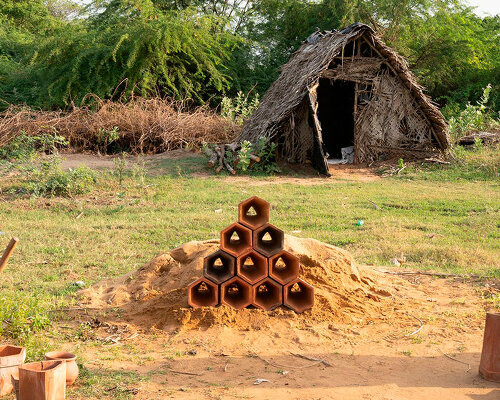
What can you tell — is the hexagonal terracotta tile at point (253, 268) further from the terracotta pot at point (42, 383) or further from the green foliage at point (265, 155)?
the green foliage at point (265, 155)

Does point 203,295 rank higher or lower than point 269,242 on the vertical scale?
lower

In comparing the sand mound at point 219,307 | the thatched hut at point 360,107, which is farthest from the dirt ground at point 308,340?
the thatched hut at point 360,107

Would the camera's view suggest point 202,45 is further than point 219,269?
Yes

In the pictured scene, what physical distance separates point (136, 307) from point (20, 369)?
68.5 inches

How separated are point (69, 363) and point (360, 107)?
1077cm

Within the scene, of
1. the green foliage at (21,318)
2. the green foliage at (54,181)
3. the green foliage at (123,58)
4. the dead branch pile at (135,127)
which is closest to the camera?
the green foliage at (21,318)

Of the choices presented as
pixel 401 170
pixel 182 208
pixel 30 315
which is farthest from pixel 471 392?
pixel 401 170

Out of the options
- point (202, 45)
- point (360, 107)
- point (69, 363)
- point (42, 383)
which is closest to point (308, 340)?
point (69, 363)

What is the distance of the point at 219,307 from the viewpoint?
472 cm

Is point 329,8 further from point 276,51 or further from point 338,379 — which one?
point 338,379

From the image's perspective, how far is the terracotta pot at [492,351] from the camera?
12.1ft

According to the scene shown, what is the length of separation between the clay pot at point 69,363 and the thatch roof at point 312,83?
894 centimetres

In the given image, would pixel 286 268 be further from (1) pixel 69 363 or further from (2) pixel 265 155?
(2) pixel 265 155

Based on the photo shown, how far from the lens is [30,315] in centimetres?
450
